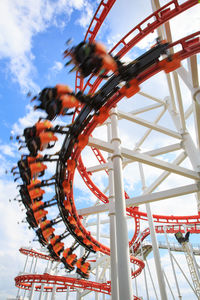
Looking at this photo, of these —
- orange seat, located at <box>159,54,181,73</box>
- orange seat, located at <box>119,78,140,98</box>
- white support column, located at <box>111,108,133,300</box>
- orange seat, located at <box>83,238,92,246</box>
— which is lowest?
white support column, located at <box>111,108,133,300</box>

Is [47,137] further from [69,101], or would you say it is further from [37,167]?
[37,167]

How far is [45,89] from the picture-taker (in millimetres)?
2994

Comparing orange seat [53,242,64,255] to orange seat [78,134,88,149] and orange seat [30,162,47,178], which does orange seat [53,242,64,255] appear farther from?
orange seat [78,134,88,149]

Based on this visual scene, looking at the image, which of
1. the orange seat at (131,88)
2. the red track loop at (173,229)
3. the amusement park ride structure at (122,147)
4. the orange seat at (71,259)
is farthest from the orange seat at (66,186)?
the red track loop at (173,229)

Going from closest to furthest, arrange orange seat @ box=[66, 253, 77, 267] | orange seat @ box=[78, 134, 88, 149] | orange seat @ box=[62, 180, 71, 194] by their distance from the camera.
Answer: orange seat @ box=[78, 134, 88, 149] → orange seat @ box=[62, 180, 71, 194] → orange seat @ box=[66, 253, 77, 267]

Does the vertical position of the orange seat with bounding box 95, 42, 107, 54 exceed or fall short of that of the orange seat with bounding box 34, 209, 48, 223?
it falls short

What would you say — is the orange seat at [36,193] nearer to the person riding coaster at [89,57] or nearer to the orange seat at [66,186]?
the orange seat at [66,186]

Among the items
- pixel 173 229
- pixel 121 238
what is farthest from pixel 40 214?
pixel 173 229

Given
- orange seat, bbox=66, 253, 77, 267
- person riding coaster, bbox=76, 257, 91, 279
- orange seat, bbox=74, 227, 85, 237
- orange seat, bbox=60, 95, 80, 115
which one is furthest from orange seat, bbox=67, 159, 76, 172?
person riding coaster, bbox=76, 257, 91, 279

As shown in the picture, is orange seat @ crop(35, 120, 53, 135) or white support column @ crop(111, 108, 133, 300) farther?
orange seat @ crop(35, 120, 53, 135)

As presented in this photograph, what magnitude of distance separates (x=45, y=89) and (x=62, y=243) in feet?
18.7

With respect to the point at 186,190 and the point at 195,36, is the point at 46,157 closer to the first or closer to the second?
the point at 186,190

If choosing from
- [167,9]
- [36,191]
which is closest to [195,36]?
[167,9]

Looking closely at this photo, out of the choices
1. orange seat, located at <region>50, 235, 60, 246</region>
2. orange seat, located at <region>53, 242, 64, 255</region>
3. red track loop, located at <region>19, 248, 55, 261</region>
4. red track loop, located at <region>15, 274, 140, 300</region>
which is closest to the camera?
orange seat, located at <region>50, 235, 60, 246</region>
